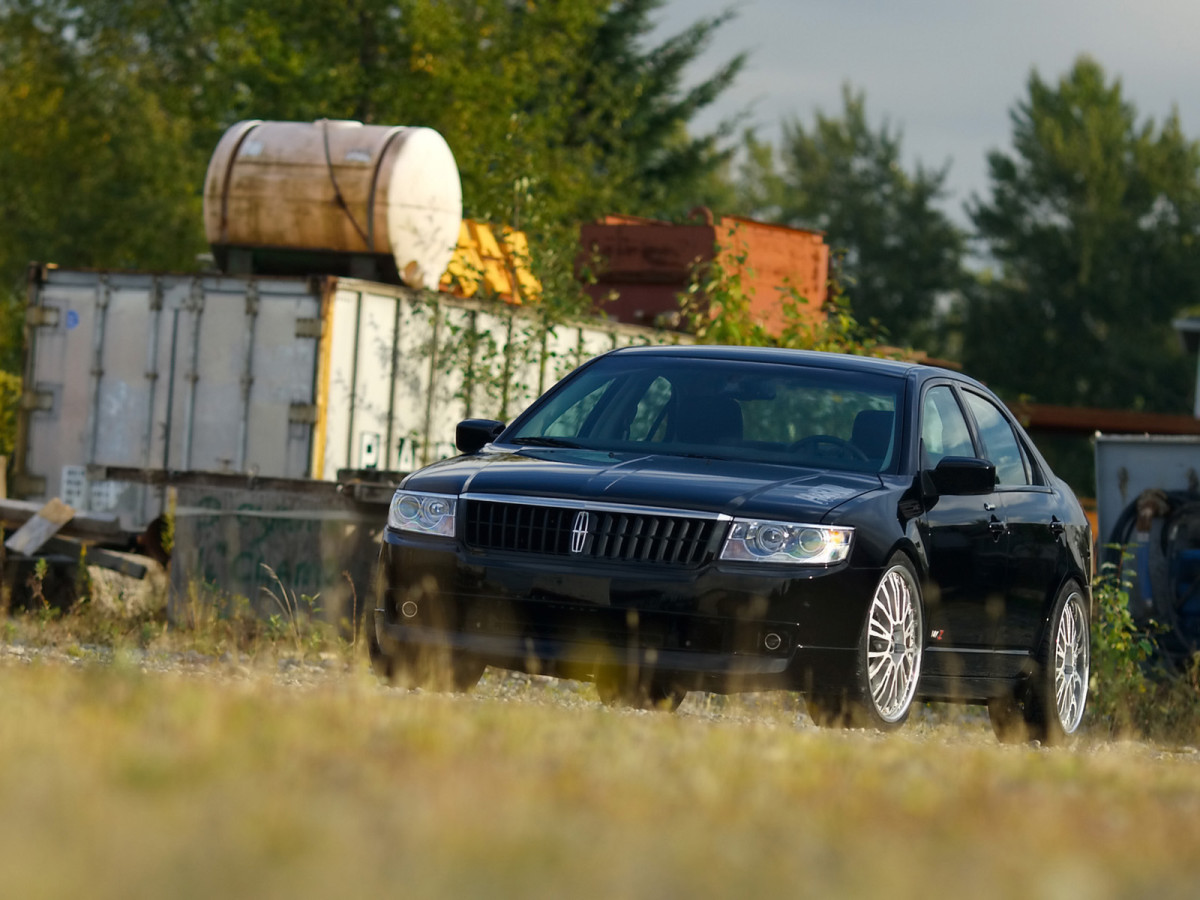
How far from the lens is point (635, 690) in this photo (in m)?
7.65

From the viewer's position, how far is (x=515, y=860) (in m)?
3.44

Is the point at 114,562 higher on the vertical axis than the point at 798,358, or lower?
lower

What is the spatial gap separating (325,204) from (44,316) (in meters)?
2.37

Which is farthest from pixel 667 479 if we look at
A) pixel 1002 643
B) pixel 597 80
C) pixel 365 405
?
pixel 597 80

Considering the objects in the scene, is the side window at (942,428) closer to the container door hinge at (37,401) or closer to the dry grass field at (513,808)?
the dry grass field at (513,808)

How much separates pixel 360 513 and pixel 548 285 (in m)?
5.08

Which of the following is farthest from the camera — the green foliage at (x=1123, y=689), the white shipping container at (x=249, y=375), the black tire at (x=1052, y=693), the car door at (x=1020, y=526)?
the white shipping container at (x=249, y=375)

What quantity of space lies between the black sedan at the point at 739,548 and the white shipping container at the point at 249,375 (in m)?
6.02

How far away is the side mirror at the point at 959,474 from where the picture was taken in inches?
328

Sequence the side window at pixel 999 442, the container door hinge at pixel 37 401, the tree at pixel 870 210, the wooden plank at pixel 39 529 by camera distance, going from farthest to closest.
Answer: the tree at pixel 870 210, the container door hinge at pixel 37 401, the wooden plank at pixel 39 529, the side window at pixel 999 442

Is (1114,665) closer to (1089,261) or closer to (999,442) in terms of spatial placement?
(999,442)

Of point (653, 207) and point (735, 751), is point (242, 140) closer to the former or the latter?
point (735, 751)

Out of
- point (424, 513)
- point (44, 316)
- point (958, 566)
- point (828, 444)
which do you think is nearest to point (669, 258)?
point (44, 316)

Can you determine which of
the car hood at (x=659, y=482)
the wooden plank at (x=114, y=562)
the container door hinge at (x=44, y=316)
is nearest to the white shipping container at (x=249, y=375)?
the container door hinge at (x=44, y=316)
